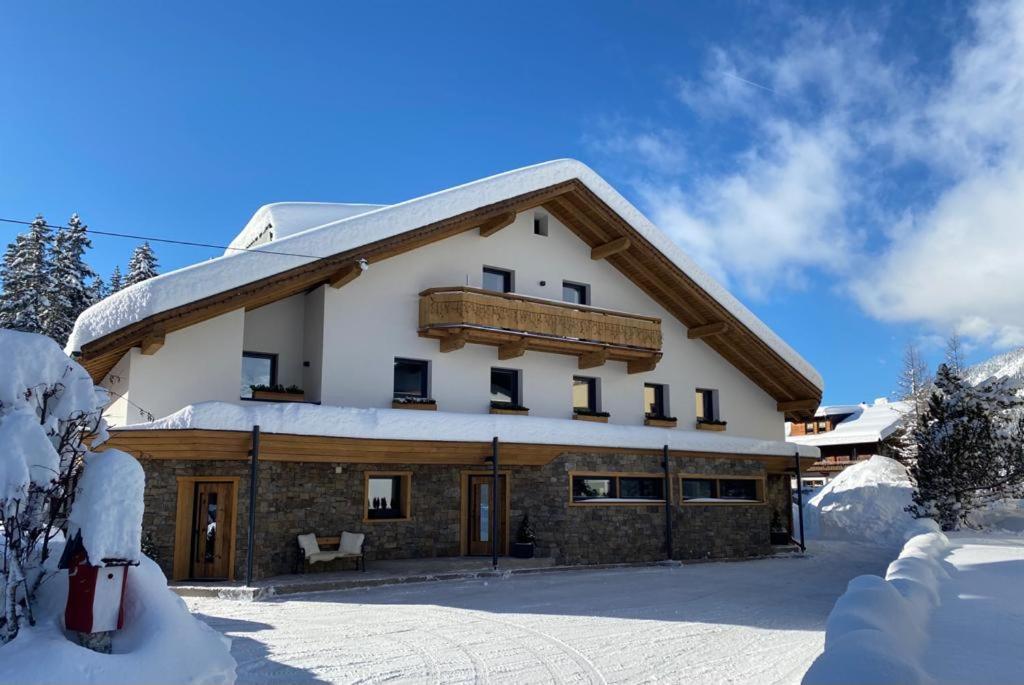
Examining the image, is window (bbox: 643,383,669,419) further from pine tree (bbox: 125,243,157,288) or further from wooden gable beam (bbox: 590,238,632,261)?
pine tree (bbox: 125,243,157,288)

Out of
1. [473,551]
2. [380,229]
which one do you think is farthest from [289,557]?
[380,229]

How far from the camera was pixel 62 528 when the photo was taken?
19.9ft

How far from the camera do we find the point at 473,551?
56.3ft

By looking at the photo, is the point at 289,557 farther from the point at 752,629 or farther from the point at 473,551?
the point at 752,629

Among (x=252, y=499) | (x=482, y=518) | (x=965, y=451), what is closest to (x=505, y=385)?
(x=482, y=518)

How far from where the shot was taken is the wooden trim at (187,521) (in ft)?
45.8

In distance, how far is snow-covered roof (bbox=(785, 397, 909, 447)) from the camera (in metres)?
40.7

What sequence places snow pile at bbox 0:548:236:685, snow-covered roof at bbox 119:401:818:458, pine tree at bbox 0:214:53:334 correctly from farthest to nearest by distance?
pine tree at bbox 0:214:53:334
snow-covered roof at bbox 119:401:818:458
snow pile at bbox 0:548:236:685

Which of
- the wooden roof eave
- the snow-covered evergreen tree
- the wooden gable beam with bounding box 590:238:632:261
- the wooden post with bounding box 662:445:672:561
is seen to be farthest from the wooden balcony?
the snow-covered evergreen tree

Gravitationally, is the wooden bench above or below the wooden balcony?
below

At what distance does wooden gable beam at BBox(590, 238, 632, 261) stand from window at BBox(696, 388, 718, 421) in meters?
5.19

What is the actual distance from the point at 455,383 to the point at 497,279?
301cm

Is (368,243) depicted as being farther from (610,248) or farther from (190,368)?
(610,248)

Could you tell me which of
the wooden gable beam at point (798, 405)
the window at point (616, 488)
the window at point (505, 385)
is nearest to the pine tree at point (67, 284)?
the window at point (505, 385)
